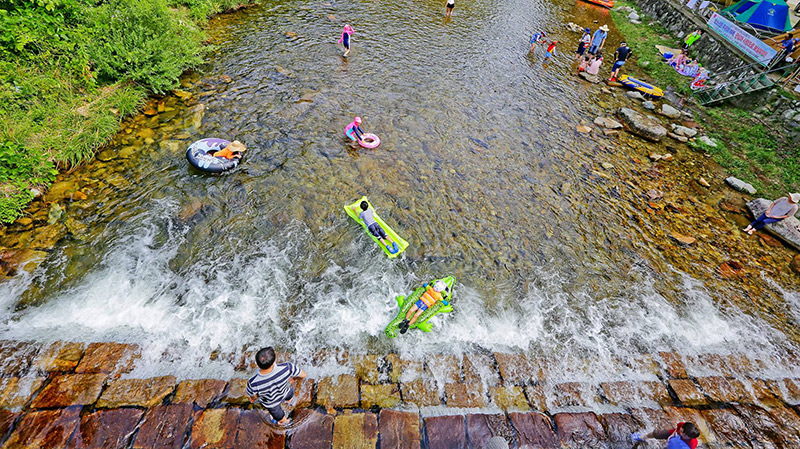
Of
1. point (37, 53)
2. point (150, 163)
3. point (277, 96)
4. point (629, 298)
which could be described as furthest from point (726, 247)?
point (37, 53)

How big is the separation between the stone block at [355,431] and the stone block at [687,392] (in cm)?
576

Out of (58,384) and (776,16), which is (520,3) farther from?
(58,384)

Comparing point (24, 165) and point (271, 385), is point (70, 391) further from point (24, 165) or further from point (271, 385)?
point (24, 165)

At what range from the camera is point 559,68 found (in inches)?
639

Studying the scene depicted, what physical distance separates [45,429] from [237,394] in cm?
244

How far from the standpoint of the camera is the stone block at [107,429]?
14.7 feet

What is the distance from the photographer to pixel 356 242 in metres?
8.09

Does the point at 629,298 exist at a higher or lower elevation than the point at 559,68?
lower

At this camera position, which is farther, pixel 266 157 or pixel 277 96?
pixel 277 96

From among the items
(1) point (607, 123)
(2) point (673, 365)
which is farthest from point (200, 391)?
(1) point (607, 123)

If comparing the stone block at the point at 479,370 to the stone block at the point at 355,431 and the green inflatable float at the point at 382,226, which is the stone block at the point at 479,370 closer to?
the stone block at the point at 355,431

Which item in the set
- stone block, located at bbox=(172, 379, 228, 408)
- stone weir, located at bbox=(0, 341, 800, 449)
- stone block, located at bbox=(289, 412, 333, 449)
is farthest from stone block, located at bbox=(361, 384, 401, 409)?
stone block, located at bbox=(172, 379, 228, 408)

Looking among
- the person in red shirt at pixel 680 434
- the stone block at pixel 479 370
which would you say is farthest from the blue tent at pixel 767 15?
the stone block at pixel 479 370

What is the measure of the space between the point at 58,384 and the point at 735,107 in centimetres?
2246
